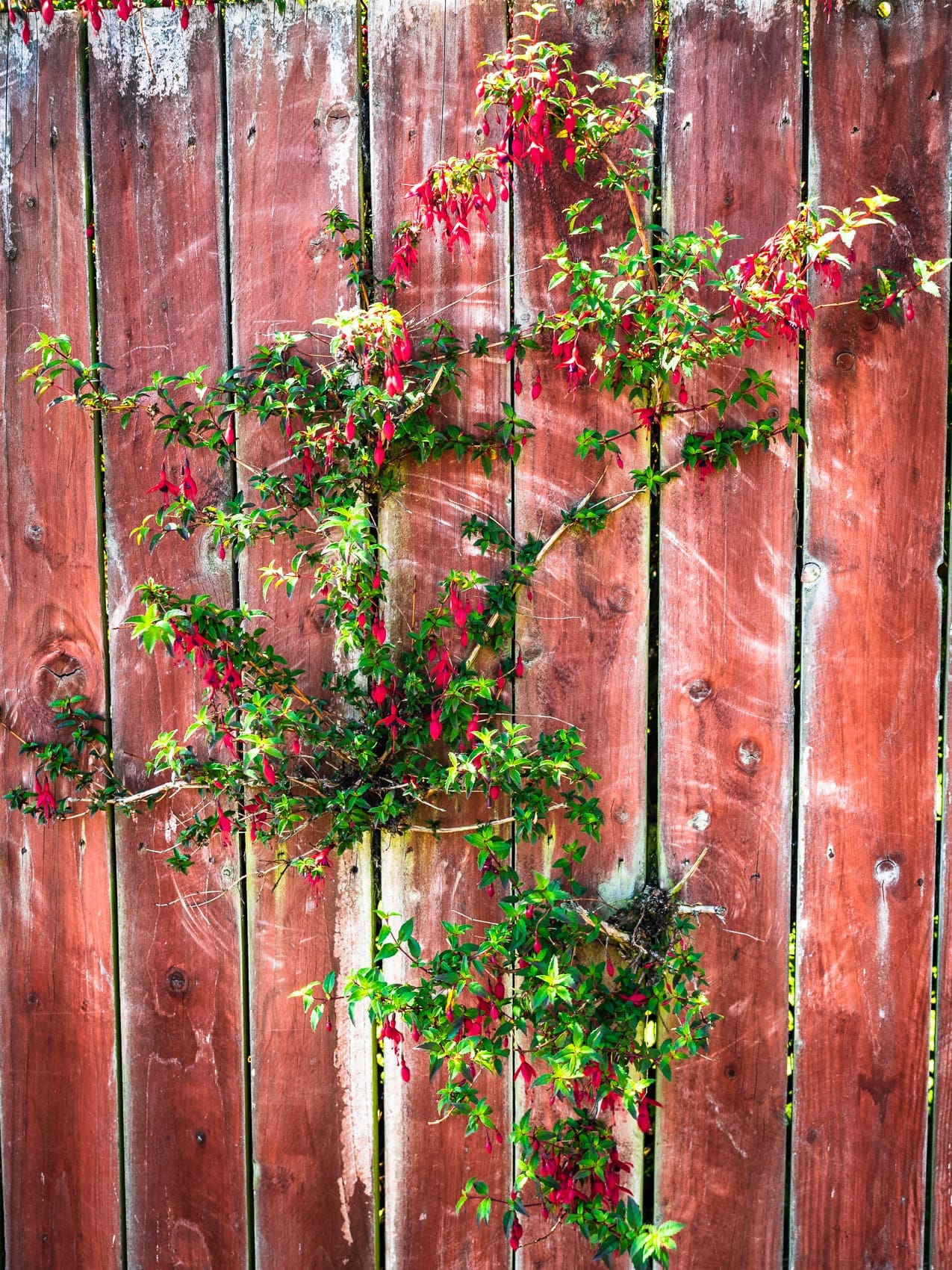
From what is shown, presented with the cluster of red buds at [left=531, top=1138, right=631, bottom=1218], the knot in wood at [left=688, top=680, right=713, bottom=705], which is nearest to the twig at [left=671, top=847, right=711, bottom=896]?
the knot in wood at [left=688, top=680, right=713, bottom=705]

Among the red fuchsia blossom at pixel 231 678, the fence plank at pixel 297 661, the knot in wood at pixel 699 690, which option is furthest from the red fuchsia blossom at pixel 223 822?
the knot in wood at pixel 699 690

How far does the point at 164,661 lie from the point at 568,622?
0.77 meters

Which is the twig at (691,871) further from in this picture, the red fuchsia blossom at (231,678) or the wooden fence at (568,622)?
the red fuchsia blossom at (231,678)

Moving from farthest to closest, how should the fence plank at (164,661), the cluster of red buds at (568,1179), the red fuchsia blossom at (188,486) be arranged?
the fence plank at (164,661) → the red fuchsia blossom at (188,486) → the cluster of red buds at (568,1179)

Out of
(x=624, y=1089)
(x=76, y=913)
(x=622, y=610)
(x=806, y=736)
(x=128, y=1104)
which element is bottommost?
(x=128, y=1104)

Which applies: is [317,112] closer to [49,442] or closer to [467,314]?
[467,314]

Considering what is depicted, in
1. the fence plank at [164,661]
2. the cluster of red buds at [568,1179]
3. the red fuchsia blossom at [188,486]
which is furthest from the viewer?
the fence plank at [164,661]

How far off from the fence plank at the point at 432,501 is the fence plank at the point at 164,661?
1.01 ft

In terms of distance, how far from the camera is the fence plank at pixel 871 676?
1.65 meters

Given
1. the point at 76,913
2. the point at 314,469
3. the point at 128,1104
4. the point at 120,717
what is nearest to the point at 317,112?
the point at 314,469

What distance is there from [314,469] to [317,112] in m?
0.65

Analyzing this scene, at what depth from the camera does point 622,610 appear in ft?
5.70

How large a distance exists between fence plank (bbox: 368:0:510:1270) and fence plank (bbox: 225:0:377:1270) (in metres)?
0.06

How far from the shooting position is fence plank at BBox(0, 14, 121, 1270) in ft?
5.94
